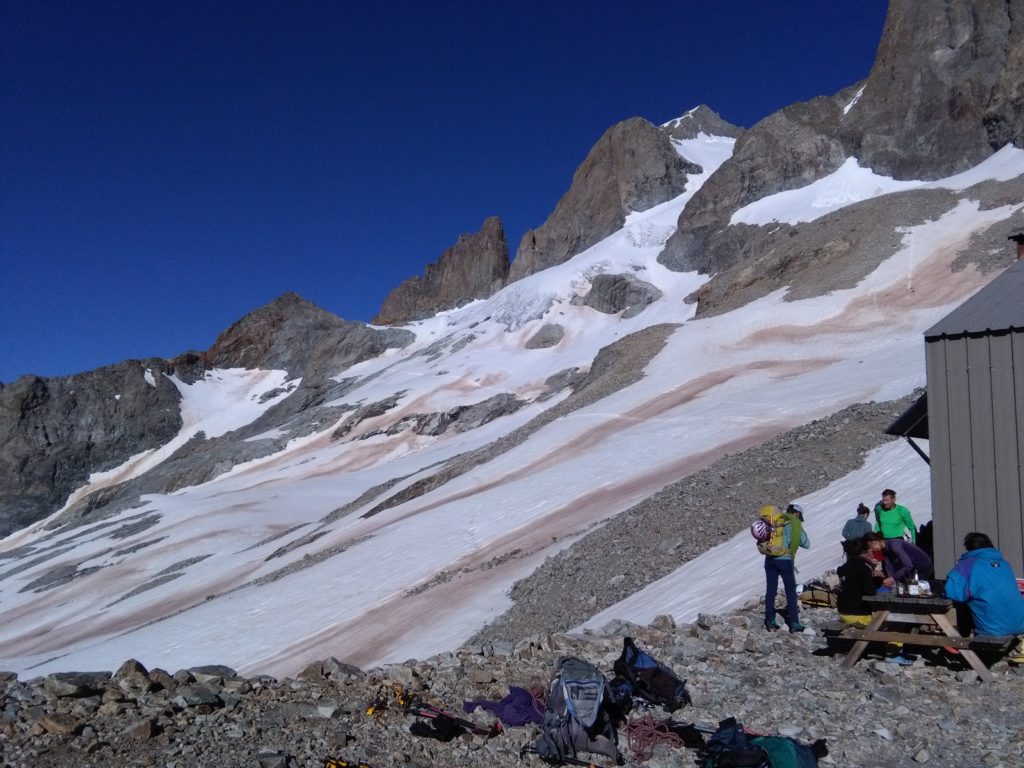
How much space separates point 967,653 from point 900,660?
2.03ft

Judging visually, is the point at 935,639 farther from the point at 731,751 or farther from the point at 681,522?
the point at 681,522

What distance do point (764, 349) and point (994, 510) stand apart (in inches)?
1301

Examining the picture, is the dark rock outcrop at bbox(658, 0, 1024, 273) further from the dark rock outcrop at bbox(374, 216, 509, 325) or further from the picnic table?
the picnic table

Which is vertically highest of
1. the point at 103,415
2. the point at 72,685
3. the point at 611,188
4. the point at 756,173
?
the point at 611,188

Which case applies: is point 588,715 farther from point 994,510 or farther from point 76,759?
point 994,510

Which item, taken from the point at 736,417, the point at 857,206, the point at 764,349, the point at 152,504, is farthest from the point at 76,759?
the point at 857,206

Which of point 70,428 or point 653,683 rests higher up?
point 70,428

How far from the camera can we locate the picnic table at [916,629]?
6.93 meters

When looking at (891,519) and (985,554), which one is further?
(891,519)

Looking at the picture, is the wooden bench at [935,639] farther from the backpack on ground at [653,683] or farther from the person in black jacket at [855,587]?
the backpack on ground at [653,683]

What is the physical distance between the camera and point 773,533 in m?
9.09

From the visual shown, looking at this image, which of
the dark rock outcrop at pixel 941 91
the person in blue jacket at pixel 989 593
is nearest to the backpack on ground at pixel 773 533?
the person in blue jacket at pixel 989 593

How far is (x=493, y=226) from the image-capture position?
142 m

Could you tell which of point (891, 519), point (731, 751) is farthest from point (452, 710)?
point (891, 519)
